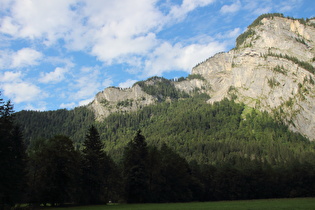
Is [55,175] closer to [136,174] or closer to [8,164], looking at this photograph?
[8,164]

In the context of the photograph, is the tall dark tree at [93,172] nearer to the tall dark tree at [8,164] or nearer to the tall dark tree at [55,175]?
the tall dark tree at [55,175]

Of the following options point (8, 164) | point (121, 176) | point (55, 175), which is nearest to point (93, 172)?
point (55, 175)

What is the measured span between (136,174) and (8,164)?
92.7 feet

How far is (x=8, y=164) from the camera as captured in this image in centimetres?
3906

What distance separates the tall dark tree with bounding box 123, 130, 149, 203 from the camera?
60.3m

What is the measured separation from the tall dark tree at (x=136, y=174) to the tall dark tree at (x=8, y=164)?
23688mm

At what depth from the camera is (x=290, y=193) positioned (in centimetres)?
8269

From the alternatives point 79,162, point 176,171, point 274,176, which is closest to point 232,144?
point 274,176

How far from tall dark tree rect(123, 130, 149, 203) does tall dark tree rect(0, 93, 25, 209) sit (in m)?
23.7

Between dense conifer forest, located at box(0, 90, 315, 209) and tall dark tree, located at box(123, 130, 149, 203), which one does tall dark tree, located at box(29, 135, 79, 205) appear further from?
tall dark tree, located at box(123, 130, 149, 203)

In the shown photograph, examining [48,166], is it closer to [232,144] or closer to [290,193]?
[290,193]

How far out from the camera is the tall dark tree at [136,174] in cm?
6028

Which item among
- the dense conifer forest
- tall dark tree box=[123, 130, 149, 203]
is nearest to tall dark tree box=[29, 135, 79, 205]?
the dense conifer forest

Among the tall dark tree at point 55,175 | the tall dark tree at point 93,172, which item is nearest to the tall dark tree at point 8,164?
the tall dark tree at point 55,175
